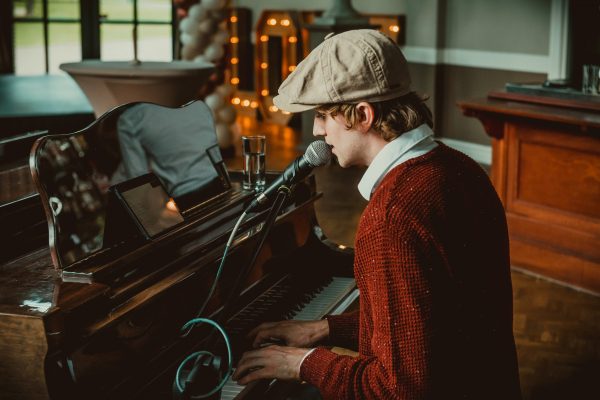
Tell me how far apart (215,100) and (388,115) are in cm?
590

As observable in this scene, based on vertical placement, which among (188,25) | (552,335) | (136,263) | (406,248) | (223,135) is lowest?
(552,335)

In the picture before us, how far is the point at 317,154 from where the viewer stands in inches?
65.0

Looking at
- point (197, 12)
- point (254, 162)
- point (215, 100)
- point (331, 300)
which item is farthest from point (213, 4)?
point (331, 300)

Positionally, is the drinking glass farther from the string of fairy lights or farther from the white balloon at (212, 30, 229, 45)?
the string of fairy lights

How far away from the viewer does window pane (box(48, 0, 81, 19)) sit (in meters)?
7.82

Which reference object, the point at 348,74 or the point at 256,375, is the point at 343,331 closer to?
the point at 256,375

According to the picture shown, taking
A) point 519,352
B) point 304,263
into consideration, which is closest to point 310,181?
point 304,263

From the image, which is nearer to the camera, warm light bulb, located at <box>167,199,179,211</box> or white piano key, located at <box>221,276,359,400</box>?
warm light bulb, located at <box>167,199,179,211</box>

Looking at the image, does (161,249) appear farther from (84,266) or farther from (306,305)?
(306,305)

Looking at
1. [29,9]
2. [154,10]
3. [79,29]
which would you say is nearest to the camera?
[29,9]

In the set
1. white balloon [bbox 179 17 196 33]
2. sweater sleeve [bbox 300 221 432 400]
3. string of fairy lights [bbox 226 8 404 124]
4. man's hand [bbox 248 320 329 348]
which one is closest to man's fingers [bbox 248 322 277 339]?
man's hand [bbox 248 320 329 348]

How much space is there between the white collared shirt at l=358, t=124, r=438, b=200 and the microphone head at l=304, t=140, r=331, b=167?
0.11 meters

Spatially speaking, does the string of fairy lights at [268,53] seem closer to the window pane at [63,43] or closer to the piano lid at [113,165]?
the window pane at [63,43]

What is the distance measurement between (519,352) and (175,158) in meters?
2.06
